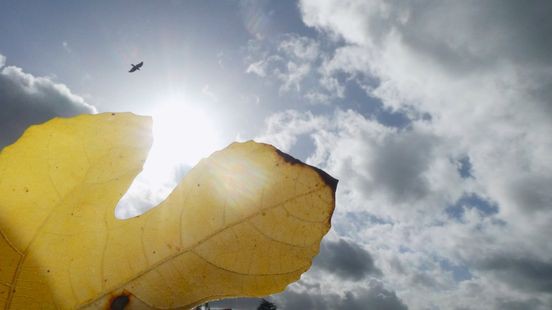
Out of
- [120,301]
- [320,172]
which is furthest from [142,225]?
[320,172]

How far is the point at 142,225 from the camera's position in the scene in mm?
1204

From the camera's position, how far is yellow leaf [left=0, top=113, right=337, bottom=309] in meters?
1.09

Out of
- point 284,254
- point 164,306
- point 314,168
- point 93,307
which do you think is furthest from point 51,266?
point 314,168

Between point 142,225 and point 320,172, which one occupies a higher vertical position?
point 320,172

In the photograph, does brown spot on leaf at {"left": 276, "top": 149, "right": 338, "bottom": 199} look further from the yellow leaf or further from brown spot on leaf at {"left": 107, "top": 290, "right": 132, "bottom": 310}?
brown spot on leaf at {"left": 107, "top": 290, "right": 132, "bottom": 310}

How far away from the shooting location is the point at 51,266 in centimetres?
113

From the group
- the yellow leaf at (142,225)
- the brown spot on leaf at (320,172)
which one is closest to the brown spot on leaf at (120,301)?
the yellow leaf at (142,225)

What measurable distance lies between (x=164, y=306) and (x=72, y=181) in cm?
45

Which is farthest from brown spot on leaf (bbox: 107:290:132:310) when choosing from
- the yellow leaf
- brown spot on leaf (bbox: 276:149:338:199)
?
brown spot on leaf (bbox: 276:149:338:199)

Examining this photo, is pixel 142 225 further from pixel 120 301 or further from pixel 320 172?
pixel 320 172

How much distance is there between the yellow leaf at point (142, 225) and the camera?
109 centimetres

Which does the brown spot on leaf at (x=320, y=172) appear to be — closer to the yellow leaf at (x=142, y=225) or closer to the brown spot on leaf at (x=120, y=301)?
the yellow leaf at (x=142, y=225)

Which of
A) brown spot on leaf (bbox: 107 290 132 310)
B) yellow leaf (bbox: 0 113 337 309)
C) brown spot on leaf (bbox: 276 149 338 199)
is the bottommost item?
brown spot on leaf (bbox: 107 290 132 310)

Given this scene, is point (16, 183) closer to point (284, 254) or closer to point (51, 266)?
point (51, 266)
